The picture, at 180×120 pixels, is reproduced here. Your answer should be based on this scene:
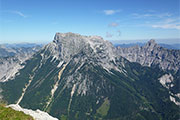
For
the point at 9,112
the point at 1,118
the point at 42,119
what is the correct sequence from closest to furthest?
the point at 1,118, the point at 9,112, the point at 42,119

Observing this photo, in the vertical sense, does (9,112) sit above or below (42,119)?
above

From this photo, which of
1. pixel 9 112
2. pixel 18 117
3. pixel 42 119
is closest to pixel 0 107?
pixel 9 112

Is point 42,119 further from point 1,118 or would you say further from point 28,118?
point 1,118

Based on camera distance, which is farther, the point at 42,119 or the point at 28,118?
the point at 42,119

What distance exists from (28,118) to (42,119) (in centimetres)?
1242

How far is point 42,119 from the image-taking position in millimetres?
60375

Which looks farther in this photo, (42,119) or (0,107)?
(42,119)

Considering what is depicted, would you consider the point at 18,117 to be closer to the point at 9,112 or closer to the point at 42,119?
the point at 9,112

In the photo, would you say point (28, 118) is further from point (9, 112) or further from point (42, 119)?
point (42, 119)

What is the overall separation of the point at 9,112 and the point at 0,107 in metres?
5.31

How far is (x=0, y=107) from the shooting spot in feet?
176

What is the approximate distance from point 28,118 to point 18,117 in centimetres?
293

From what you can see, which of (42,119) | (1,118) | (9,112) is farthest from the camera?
(42,119)

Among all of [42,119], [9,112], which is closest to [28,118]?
[9,112]
